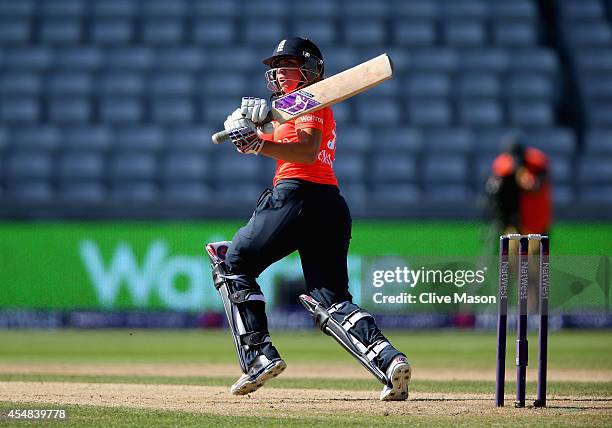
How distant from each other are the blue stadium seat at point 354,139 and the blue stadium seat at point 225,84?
1.72m

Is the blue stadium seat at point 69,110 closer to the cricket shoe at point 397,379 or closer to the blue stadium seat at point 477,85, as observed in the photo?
the blue stadium seat at point 477,85

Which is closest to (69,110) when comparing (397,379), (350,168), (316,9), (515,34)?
(316,9)

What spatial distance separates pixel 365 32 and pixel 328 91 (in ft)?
42.4

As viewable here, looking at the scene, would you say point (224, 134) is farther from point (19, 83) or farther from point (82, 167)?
point (19, 83)

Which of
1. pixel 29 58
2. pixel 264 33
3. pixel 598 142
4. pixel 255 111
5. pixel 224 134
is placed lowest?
pixel 598 142

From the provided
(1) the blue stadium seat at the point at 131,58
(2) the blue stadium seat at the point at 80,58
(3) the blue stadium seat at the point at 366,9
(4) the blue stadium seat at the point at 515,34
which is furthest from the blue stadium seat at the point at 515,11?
(2) the blue stadium seat at the point at 80,58

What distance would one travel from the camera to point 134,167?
16.4 meters

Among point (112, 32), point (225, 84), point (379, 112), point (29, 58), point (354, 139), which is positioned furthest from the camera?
point (112, 32)

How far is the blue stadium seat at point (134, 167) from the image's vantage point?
1639 cm

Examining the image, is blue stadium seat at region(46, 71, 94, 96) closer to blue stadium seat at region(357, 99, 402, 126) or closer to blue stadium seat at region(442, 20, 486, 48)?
blue stadium seat at region(357, 99, 402, 126)

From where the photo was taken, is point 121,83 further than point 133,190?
Yes

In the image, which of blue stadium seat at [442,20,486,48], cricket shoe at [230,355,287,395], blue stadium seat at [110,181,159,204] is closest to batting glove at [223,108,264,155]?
cricket shoe at [230,355,287,395]

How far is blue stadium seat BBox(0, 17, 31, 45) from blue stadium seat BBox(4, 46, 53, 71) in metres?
0.23

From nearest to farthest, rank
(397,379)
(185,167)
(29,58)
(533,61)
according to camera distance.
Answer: (397,379) < (185,167) < (533,61) < (29,58)
